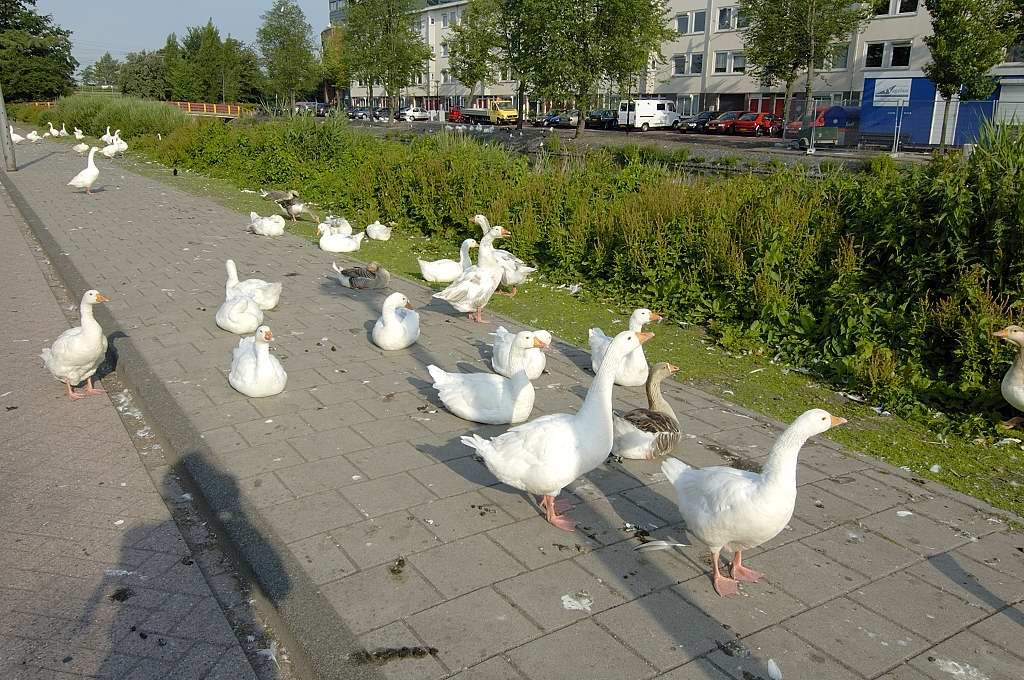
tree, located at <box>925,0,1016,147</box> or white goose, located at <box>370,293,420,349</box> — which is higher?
tree, located at <box>925,0,1016,147</box>

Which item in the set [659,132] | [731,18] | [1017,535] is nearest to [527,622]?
[1017,535]

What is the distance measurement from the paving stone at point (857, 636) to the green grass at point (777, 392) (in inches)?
73.9

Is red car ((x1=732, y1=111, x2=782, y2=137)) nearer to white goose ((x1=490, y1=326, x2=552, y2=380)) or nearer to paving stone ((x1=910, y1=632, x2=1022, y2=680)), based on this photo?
white goose ((x1=490, y1=326, x2=552, y2=380))

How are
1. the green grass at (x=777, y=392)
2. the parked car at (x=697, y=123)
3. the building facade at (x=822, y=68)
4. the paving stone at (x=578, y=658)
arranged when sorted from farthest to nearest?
the parked car at (x=697, y=123)
the building facade at (x=822, y=68)
the green grass at (x=777, y=392)
the paving stone at (x=578, y=658)

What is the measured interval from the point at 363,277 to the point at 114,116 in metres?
34.8

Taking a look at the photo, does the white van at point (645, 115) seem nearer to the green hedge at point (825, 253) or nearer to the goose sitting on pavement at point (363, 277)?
the green hedge at point (825, 253)

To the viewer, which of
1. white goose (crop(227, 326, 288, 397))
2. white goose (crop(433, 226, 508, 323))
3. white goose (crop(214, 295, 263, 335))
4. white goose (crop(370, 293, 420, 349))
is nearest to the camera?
white goose (crop(227, 326, 288, 397))

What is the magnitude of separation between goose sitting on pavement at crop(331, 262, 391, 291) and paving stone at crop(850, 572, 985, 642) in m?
7.55

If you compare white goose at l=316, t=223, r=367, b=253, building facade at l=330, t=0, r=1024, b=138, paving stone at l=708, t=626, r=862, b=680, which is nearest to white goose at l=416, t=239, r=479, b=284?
white goose at l=316, t=223, r=367, b=253

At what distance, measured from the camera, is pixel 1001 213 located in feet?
21.6

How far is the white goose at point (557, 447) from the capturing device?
424cm

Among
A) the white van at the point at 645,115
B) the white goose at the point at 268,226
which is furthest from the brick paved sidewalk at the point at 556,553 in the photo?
the white van at the point at 645,115

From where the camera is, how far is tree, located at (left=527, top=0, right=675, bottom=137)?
30.2 meters

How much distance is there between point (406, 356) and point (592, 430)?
3606 mm
